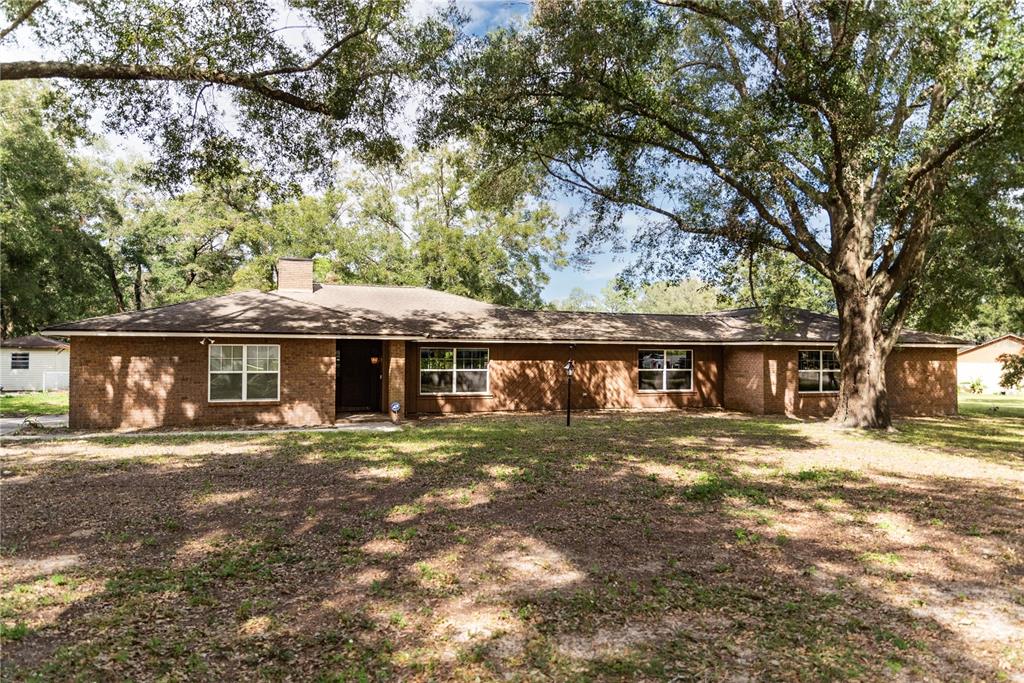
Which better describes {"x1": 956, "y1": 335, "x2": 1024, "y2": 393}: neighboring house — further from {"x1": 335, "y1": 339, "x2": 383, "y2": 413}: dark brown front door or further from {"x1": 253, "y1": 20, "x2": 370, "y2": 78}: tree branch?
{"x1": 253, "y1": 20, "x2": 370, "y2": 78}: tree branch

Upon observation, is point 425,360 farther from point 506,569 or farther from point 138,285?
point 138,285

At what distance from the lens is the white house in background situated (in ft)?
94.8

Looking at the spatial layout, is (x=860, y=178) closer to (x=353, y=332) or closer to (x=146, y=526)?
(x=353, y=332)

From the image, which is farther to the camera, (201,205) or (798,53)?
(201,205)

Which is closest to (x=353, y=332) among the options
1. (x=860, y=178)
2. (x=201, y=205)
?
(x=860, y=178)

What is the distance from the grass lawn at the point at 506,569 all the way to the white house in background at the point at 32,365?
2467cm

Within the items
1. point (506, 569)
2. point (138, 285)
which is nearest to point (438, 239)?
point (138, 285)

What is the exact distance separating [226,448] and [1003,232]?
2154cm

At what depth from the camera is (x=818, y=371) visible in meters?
20.4

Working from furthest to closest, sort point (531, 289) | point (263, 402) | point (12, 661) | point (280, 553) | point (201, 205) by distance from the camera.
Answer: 1. point (531, 289)
2. point (201, 205)
3. point (263, 402)
4. point (280, 553)
5. point (12, 661)

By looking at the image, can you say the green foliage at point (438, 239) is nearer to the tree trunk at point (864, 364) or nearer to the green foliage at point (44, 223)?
the green foliage at point (44, 223)

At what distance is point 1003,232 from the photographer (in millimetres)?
16766

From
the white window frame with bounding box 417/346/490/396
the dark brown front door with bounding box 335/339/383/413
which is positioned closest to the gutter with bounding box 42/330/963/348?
the white window frame with bounding box 417/346/490/396

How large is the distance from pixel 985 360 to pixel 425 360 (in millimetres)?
42031
